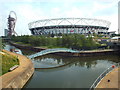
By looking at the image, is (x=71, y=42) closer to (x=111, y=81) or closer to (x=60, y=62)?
(x=60, y=62)

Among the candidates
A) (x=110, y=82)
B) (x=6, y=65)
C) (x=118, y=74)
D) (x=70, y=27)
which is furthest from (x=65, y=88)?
(x=70, y=27)

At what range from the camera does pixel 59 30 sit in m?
87.9

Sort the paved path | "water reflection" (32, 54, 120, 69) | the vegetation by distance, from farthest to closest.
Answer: the vegetation < "water reflection" (32, 54, 120, 69) < the paved path

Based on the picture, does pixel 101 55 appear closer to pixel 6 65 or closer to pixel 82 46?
pixel 82 46

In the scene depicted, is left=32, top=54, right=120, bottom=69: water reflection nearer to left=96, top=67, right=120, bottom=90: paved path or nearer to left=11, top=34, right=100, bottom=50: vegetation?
left=11, top=34, right=100, bottom=50: vegetation

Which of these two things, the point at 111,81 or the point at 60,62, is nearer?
the point at 111,81

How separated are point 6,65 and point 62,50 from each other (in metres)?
19.0

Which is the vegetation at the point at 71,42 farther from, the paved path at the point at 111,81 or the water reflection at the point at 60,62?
the paved path at the point at 111,81

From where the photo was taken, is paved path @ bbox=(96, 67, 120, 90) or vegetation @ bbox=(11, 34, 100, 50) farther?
vegetation @ bbox=(11, 34, 100, 50)

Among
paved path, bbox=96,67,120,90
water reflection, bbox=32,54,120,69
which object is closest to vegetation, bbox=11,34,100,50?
water reflection, bbox=32,54,120,69

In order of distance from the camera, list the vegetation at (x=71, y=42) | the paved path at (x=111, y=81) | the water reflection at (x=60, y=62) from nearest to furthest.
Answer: the paved path at (x=111, y=81) → the water reflection at (x=60, y=62) → the vegetation at (x=71, y=42)

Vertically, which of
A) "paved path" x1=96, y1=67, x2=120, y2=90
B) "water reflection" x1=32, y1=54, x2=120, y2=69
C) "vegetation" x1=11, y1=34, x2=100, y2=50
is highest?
"vegetation" x1=11, y1=34, x2=100, y2=50

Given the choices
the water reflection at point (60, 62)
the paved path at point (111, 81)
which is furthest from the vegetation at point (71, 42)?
the paved path at point (111, 81)

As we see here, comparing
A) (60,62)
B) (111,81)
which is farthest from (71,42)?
(111,81)
